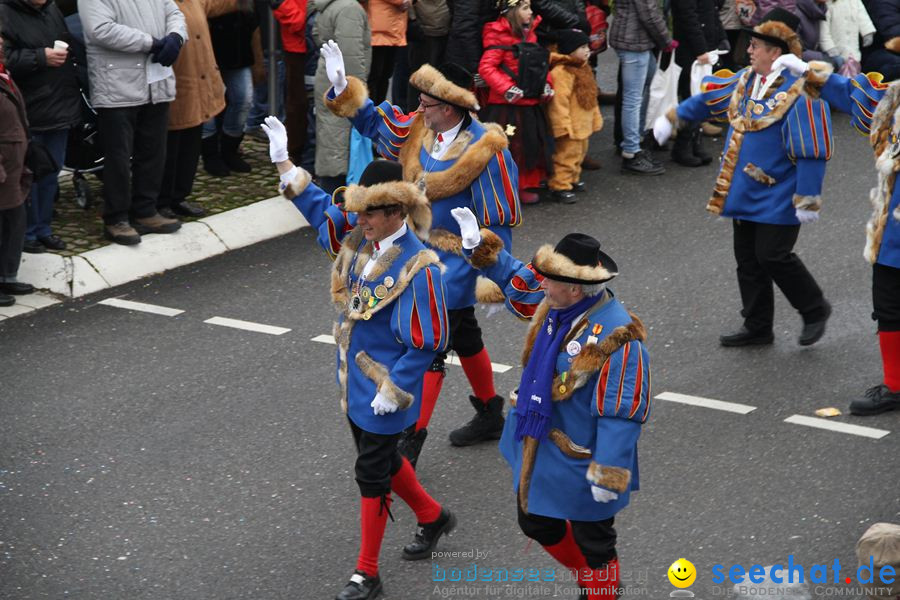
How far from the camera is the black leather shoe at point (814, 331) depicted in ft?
26.9

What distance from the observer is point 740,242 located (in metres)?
8.30

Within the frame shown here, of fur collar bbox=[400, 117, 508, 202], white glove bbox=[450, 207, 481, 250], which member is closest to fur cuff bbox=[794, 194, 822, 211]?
fur collar bbox=[400, 117, 508, 202]

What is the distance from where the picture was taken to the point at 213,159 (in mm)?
11508

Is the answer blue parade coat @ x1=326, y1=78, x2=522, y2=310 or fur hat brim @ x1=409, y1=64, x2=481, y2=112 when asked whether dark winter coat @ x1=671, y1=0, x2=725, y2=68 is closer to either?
blue parade coat @ x1=326, y1=78, x2=522, y2=310

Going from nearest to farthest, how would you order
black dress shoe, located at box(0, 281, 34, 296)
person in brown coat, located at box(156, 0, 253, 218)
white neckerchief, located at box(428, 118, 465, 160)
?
white neckerchief, located at box(428, 118, 465, 160) → black dress shoe, located at box(0, 281, 34, 296) → person in brown coat, located at box(156, 0, 253, 218)

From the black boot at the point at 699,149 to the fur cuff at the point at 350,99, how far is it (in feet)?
19.3

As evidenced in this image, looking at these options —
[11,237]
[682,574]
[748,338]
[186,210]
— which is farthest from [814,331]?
[11,237]

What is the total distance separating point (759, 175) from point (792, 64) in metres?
0.70

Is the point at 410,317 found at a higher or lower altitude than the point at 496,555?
higher

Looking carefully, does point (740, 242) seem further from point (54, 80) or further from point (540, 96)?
point (54, 80)

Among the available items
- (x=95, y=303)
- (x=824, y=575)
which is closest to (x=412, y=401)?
(x=824, y=575)

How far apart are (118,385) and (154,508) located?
1.55 metres

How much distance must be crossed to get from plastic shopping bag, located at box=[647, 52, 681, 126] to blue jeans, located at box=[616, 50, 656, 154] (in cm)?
21

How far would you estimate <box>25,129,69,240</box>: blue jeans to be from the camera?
945 centimetres
